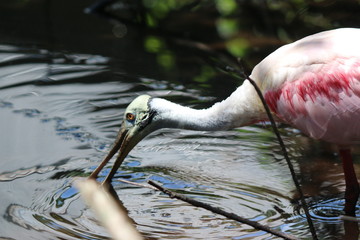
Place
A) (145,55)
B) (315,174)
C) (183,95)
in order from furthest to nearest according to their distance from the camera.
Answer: (145,55) → (183,95) → (315,174)

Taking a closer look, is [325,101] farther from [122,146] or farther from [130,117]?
[122,146]

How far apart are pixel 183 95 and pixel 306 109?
112 inches

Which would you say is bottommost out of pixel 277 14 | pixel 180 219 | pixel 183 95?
pixel 180 219

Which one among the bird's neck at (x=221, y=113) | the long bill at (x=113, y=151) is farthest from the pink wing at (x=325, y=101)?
the long bill at (x=113, y=151)

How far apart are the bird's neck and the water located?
1.81 feet

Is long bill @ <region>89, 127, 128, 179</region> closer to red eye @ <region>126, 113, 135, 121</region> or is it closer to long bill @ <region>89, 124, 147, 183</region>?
long bill @ <region>89, 124, 147, 183</region>

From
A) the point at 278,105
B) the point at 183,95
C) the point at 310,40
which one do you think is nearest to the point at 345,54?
the point at 310,40

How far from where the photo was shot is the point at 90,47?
9.45 metres

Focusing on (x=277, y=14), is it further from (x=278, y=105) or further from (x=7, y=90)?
(x=278, y=105)

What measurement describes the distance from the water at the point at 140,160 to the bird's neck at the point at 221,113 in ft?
1.81

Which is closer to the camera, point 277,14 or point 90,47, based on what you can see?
point 90,47

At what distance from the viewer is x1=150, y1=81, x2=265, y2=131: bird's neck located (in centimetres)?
497

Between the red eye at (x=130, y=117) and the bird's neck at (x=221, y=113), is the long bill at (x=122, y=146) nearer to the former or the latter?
the red eye at (x=130, y=117)

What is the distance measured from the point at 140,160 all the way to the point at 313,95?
185 cm
